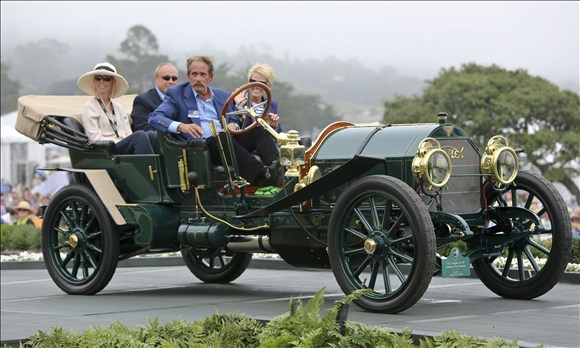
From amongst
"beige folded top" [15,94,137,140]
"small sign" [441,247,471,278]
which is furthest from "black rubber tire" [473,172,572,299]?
"beige folded top" [15,94,137,140]

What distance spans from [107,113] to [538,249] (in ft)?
14.2

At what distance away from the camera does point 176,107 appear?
10.4m

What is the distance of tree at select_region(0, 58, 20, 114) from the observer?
391 ft

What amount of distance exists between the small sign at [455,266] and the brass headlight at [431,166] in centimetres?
52

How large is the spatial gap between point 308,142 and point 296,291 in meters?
1.47

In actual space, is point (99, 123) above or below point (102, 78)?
below

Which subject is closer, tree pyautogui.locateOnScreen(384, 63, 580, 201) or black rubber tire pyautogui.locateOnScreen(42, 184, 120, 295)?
black rubber tire pyautogui.locateOnScreen(42, 184, 120, 295)

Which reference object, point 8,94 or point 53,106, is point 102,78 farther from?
point 8,94

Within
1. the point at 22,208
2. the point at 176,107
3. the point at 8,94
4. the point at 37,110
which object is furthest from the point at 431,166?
the point at 8,94

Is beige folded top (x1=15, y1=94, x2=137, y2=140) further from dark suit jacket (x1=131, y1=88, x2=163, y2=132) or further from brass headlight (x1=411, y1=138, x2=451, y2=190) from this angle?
brass headlight (x1=411, y1=138, x2=451, y2=190)

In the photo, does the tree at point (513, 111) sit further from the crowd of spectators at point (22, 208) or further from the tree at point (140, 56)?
the tree at point (140, 56)

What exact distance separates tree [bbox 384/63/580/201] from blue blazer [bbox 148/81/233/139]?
126 ft

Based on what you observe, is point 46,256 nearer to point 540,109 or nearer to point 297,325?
point 297,325

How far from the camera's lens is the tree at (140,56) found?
146875 millimetres
